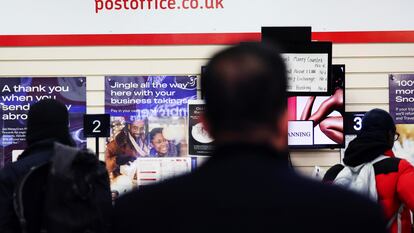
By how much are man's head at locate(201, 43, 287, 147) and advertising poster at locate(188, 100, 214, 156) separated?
4.17 meters

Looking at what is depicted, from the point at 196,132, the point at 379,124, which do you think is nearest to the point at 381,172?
the point at 379,124

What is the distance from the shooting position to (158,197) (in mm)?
1587

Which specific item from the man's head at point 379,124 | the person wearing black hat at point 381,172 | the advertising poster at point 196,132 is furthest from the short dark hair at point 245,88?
the advertising poster at point 196,132

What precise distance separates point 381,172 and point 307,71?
5.18 feet

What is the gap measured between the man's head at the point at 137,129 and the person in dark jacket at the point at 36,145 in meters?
2.31

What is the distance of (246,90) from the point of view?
4.99 ft

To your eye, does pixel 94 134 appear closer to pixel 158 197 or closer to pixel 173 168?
pixel 173 168

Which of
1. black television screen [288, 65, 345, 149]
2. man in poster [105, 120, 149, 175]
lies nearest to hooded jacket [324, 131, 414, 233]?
black television screen [288, 65, 345, 149]

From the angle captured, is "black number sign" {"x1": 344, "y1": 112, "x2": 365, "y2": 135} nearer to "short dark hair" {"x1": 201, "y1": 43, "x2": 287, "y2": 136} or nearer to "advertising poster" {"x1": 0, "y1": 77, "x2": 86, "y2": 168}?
"advertising poster" {"x1": 0, "y1": 77, "x2": 86, "y2": 168}

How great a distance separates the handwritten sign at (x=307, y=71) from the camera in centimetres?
544

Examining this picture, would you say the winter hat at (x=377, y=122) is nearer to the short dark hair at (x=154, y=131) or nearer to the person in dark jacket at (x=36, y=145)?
the person in dark jacket at (x=36, y=145)

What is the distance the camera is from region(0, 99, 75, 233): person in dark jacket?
3.11m

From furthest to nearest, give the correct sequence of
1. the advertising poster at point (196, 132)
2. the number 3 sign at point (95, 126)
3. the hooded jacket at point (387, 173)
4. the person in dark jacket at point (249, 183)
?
the advertising poster at point (196, 132)
the number 3 sign at point (95, 126)
the hooded jacket at point (387, 173)
the person in dark jacket at point (249, 183)

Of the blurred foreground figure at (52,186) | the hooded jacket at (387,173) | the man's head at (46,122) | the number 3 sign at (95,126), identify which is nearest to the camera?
the blurred foreground figure at (52,186)
